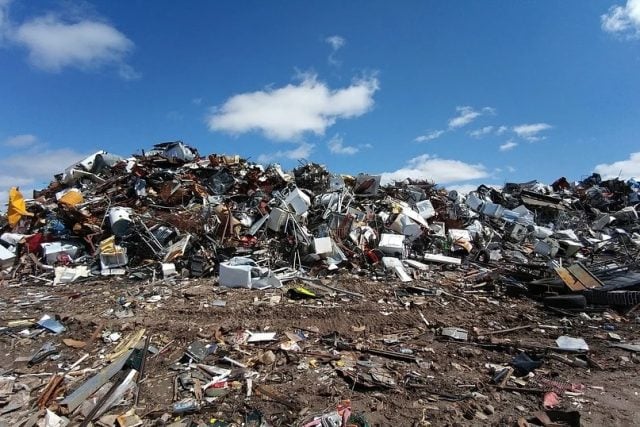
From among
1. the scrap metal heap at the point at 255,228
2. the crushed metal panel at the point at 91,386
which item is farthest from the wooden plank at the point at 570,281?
the crushed metal panel at the point at 91,386

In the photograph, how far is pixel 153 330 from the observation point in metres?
5.60

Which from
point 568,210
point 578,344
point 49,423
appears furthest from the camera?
point 568,210

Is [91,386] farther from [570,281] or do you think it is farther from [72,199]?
[72,199]

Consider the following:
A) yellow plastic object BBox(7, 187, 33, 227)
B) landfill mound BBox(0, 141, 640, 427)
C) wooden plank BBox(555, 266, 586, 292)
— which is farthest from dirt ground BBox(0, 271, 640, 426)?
yellow plastic object BBox(7, 187, 33, 227)

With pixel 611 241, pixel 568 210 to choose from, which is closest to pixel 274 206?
pixel 611 241

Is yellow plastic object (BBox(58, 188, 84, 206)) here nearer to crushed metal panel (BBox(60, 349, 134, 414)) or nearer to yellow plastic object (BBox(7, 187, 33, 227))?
yellow plastic object (BBox(7, 187, 33, 227))

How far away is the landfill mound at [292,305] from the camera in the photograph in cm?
396

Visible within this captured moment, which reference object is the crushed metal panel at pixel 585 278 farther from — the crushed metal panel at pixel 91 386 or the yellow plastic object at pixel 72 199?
the yellow plastic object at pixel 72 199

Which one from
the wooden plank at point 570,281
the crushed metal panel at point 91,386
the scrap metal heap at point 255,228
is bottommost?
the crushed metal panel at point 91,386

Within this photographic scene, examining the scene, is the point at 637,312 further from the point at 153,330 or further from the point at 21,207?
the point at 21,207

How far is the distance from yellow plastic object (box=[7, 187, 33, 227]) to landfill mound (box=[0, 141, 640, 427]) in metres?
0.08

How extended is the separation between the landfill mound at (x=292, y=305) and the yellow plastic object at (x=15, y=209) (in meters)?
0.08

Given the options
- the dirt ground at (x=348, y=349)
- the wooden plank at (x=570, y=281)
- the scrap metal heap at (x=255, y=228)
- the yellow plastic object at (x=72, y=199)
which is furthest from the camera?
the yellow plastic object at (x=72, y=199)

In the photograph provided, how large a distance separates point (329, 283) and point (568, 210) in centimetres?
1346
